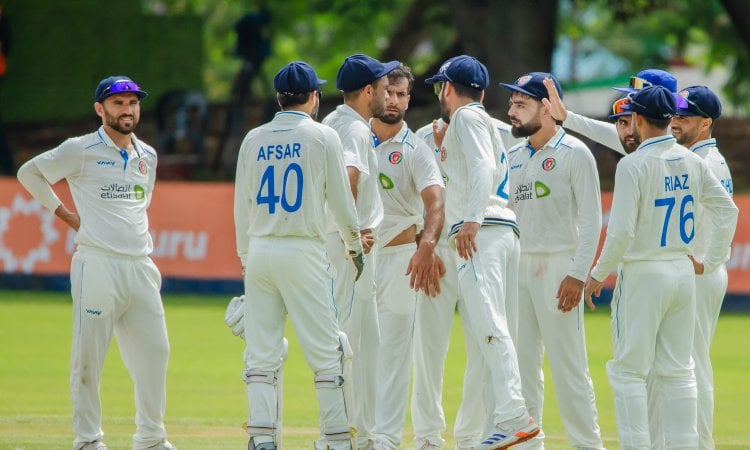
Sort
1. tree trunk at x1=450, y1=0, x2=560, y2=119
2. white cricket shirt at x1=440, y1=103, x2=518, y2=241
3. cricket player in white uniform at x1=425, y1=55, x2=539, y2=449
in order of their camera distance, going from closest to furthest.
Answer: cricket player in white uniform at x1=425, y1=55, x2=539, y2=449, white cricket shirt at x1=440, y1=103, x2=518, y2=241, tree trunk at x1=450, y1=0, x2=560, y2=119

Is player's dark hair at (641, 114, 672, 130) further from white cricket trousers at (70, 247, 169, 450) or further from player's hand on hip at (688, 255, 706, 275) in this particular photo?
white cricket trousers at (70, 247, 169, 450)

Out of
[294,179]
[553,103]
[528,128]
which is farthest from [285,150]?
[553,103]

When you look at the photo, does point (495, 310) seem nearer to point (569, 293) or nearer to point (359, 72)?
point (569, 293)

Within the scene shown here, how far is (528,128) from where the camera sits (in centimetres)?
914

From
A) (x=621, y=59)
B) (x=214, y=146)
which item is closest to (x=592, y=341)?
(x=214, y=146)

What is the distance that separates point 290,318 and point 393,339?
1.41 metres

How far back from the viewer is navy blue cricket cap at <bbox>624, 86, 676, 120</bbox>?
8047 mm

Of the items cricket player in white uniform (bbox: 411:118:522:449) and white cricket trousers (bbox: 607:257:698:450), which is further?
cricket player in white uniform (bbox: 411:118:522:449)

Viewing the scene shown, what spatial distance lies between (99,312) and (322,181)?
1.98 metres

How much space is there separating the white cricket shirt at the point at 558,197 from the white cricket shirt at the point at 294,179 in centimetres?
147

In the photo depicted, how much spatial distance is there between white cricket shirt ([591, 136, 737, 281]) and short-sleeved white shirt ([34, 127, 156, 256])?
3.32 m

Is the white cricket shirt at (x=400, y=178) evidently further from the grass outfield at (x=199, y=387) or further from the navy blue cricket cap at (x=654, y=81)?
the grass outfield at (x=199, y=387)

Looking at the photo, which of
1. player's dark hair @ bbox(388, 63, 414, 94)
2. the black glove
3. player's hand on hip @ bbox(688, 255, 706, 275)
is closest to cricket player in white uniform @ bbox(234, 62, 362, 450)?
the black glove

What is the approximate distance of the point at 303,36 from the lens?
50.2m
